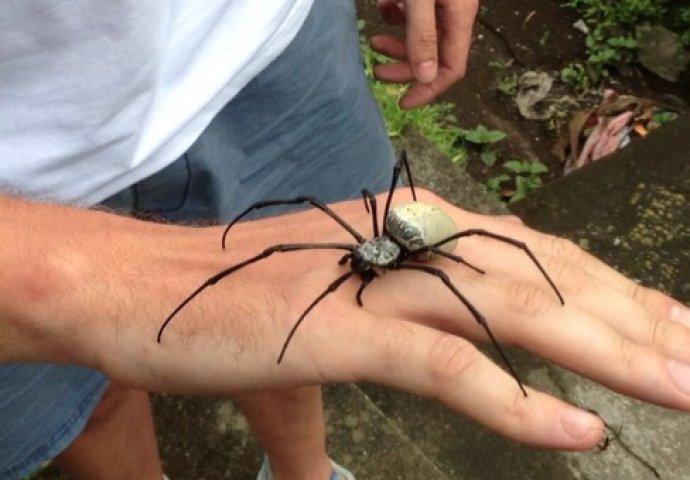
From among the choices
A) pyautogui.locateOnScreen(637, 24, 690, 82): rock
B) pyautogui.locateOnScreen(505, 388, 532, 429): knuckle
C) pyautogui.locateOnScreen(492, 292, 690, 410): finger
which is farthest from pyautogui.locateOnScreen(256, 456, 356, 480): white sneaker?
pyautogui.locateOnScreen(637, 24, 690, 82): rock

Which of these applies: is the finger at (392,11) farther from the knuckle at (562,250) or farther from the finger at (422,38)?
the knuckle at (562,250)

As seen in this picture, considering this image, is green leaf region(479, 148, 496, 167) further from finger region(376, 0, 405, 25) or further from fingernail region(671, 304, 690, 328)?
fingernail region(671, 304, 690, 328)

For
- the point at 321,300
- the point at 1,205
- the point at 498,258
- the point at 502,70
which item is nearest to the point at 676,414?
the point at 498,258

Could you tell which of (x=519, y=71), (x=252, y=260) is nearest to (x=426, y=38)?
(x=252, y=260)

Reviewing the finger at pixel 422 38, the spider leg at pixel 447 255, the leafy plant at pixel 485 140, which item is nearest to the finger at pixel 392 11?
Result: the finger at pixel 422 38

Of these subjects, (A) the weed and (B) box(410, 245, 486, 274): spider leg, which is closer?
(B) box(410, 245, 486, 274): spider leg

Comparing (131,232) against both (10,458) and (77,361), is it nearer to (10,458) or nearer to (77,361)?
(77,361)
